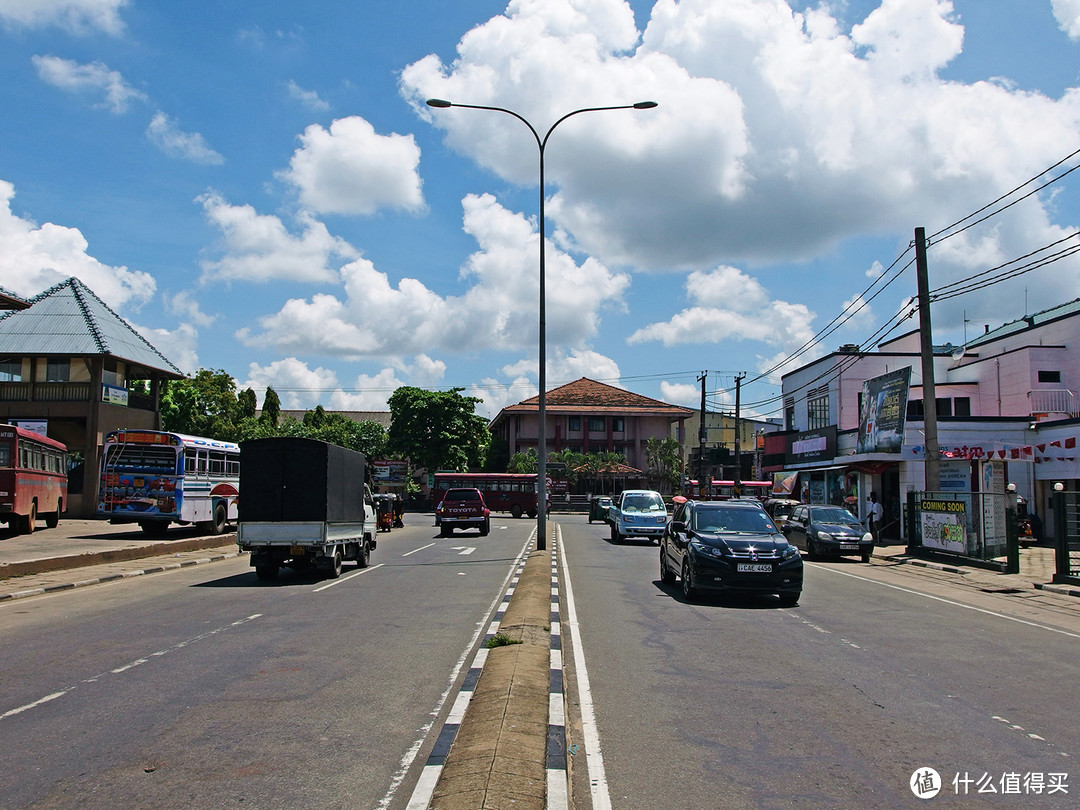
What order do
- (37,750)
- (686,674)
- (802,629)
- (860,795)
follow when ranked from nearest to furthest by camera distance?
(860,795), (37,750), (686,674), (802,629)

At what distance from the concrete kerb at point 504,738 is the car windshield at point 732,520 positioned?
6.23 m

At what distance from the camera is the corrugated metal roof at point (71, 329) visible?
38.6 metres

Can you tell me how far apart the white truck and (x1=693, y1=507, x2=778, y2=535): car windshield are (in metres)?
7.33

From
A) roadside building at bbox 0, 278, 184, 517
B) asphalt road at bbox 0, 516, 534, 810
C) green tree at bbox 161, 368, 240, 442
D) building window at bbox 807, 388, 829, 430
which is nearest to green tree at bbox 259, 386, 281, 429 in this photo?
green tree at bbox 161, 368, 240, 442

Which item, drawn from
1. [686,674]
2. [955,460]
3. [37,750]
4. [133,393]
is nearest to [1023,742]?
[686,674]

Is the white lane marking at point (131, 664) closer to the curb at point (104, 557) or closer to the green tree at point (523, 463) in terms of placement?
the curb at point (104, 557)

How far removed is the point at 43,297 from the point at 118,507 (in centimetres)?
2001

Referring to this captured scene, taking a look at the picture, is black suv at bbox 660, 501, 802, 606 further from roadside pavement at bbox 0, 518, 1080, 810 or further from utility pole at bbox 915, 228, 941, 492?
utility pole at bbox 915, 228, 941, 492

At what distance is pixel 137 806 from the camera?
4617mm

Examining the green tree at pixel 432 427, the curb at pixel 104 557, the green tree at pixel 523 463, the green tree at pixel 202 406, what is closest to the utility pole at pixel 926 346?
the curb at pixel 104 557

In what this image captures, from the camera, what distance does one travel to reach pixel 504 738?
535 cm

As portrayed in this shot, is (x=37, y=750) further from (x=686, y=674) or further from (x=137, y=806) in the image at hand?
(x=686, y=674)

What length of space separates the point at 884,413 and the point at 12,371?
37828 mm

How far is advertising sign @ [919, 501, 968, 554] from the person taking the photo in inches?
880
